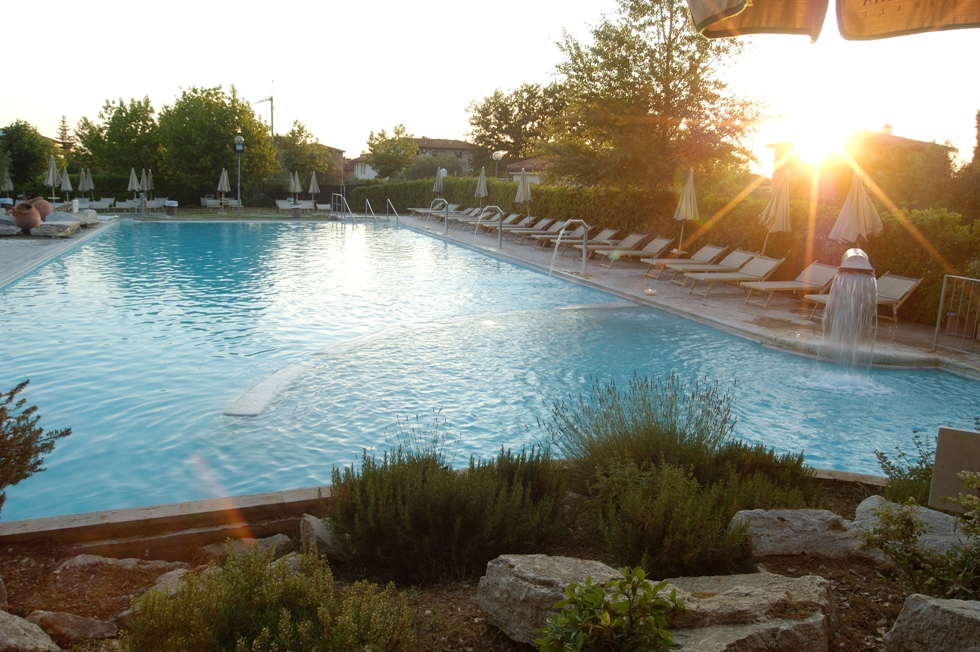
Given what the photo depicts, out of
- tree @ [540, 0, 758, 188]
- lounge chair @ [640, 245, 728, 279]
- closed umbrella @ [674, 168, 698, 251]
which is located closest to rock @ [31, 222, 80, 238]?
tree @ [540, 0, 758, 188]

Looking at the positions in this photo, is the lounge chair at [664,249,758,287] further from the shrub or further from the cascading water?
the shrub

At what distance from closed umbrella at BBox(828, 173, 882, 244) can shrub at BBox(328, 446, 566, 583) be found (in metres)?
9.28

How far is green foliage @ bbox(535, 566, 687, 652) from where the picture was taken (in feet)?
6.93

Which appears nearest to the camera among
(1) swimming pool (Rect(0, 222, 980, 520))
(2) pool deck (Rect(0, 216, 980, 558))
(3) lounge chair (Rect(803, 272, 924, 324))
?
(2) pool deck (Rect(0, 216, 980, 558))

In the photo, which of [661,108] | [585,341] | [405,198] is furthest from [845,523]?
[405,198]

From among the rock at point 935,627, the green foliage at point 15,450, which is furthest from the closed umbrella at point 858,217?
the green foliage at point 15,450

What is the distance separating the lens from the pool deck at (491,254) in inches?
156

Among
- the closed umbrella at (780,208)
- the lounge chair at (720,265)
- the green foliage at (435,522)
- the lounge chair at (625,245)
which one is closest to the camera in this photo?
the green foliage at (435,522)

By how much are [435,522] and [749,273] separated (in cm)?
1109

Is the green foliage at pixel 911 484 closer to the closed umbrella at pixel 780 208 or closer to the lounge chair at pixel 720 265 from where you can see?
the closed umbrella at pixel 780 208

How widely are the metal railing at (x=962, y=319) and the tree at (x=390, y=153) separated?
4812 centimetres

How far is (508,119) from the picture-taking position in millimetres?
64875

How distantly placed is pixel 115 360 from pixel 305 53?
564 inches

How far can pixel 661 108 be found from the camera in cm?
1867
